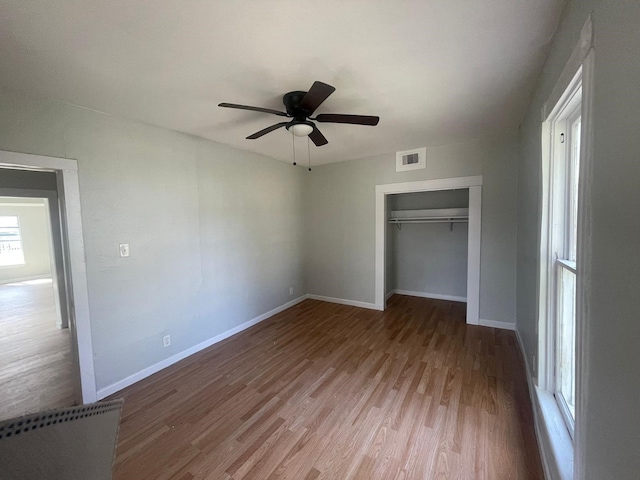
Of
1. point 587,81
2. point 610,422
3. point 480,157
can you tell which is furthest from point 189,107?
point 480,157

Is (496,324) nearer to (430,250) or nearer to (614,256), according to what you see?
(430,250)

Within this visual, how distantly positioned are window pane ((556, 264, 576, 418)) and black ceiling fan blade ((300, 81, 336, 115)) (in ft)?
5.85

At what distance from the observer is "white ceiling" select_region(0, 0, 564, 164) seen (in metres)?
1.20

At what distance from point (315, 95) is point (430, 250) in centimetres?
388

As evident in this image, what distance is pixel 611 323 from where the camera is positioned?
29.6 inches

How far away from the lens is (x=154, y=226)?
256cm

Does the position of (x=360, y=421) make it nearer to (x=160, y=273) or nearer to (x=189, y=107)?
(x=160, y=273)

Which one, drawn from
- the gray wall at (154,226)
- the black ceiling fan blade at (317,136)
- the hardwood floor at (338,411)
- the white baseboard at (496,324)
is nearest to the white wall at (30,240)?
the gray wall at (154,226)

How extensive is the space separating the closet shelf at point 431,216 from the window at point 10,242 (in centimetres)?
1095

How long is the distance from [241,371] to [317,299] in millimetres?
2344

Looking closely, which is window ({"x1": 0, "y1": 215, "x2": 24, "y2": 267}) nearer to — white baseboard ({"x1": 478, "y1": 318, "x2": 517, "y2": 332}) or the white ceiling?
the white ceiling

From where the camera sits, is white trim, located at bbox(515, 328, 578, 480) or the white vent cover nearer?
white trim, located at bbox(515, 328, 578, 480)

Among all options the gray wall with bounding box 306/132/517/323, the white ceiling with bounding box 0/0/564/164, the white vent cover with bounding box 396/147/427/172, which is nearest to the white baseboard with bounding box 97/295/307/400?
the gray wall with bounding box 306/132/517/323

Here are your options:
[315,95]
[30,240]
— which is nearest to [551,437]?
[315,95]
